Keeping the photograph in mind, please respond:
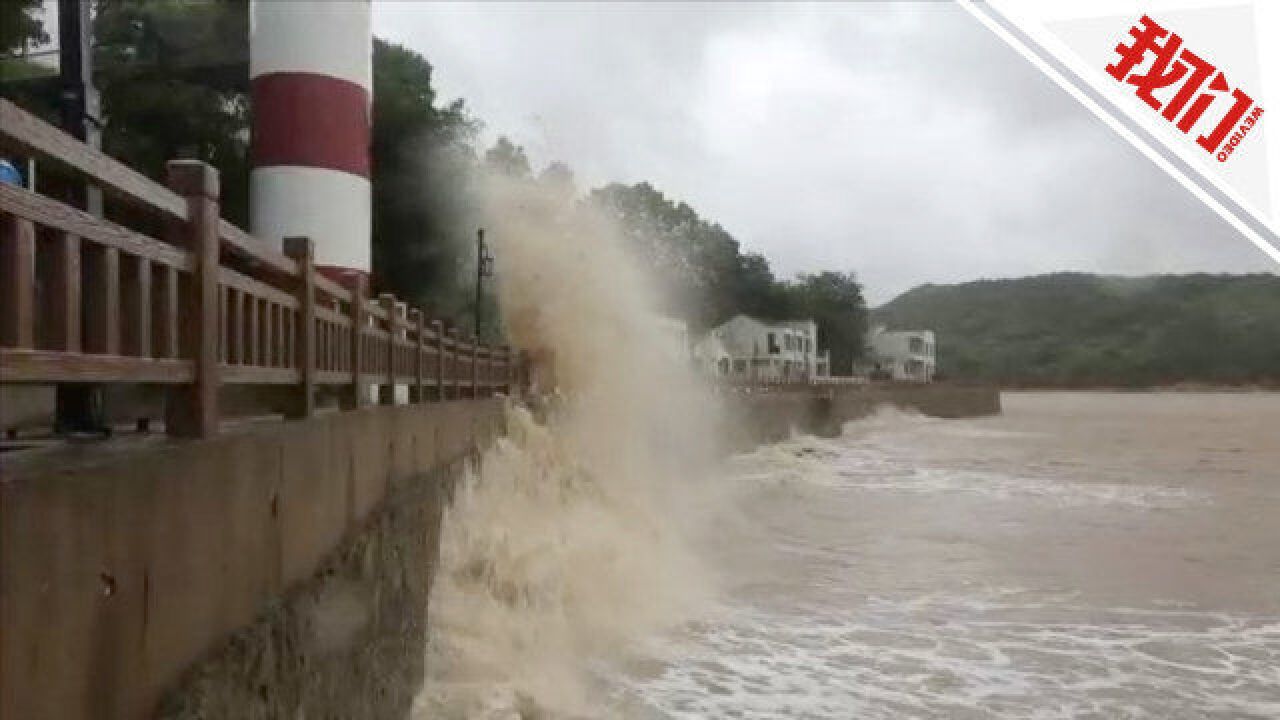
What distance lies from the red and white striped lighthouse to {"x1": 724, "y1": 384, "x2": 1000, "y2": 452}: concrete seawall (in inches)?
679

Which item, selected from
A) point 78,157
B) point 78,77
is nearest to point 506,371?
point 78,77

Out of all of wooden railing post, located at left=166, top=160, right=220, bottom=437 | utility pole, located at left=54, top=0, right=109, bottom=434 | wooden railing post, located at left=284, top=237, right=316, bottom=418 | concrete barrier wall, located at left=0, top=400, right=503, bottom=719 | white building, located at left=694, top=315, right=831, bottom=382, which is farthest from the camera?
white building, located at left=694, top=315, right=831, bottom=382

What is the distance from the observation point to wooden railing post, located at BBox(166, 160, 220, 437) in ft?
10.7


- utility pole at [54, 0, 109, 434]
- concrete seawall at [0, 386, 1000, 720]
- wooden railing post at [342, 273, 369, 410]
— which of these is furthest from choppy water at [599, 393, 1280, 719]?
utility pole at [54, 0, 109, 434]

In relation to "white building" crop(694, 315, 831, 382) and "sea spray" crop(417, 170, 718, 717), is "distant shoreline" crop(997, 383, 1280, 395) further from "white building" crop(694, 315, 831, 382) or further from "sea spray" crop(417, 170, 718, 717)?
"sea spray" crop(417, 170, 718, 717)

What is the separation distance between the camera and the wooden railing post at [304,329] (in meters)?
4.79

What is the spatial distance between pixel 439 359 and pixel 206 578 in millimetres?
6563

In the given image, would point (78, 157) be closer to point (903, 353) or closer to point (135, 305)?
point (135, 305)

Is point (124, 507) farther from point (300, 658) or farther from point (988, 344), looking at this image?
point (988, 344)

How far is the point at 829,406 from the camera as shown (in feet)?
128

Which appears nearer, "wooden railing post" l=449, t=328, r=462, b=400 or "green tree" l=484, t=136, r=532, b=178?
"wooden railing post" l=449, t=328, r=462, b=400

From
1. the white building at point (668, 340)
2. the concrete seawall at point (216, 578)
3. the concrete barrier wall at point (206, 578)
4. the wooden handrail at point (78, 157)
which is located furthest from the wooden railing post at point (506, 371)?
the wooden handrail at point (78, 157)

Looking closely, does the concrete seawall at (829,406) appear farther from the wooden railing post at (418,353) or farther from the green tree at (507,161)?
the wooden railing post at (418,353)

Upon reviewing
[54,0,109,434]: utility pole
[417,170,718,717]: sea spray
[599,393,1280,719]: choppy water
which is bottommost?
[599,393,1280,719]: choppy water
